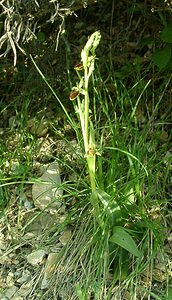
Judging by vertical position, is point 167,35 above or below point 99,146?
above

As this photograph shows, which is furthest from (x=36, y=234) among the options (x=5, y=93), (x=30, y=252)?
(x=5, y=93)

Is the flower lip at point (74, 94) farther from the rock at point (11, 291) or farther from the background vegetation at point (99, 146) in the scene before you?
the rock at point (11, 291)

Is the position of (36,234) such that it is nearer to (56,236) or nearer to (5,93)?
(56,236)

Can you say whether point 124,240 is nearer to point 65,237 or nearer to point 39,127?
point 65,237

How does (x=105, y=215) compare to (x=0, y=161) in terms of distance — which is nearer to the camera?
(x=105, y=215)

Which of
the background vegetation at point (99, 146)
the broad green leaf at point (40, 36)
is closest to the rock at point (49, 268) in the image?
the background vegetation at point (99, 146)

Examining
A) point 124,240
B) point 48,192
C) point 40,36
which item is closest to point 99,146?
point 48,192
